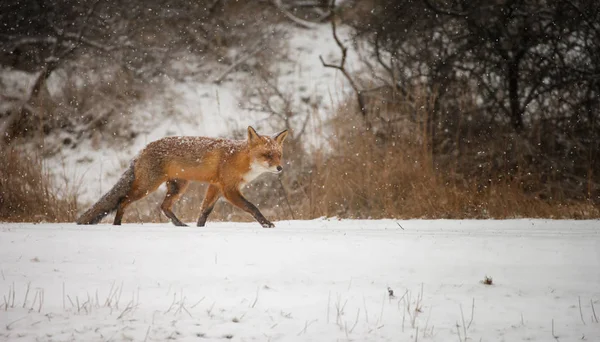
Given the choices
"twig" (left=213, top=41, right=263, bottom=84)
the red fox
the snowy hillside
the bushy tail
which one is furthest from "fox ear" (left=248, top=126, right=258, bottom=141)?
"twig" (left=213, top=41, right=263, bottom=84)

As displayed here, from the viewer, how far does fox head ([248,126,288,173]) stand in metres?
6.34

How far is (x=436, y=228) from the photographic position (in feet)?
20.2

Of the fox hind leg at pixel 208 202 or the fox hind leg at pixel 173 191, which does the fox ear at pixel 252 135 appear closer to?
the fox hind leg at pixel 208 202

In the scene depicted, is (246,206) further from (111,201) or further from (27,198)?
(27,198)

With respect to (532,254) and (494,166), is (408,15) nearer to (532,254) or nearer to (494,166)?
(494,166)

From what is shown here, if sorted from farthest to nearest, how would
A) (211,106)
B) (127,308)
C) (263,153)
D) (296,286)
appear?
(211,106) < (263,153) < (296,286) < (127,308)

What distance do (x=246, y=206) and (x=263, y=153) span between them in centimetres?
61

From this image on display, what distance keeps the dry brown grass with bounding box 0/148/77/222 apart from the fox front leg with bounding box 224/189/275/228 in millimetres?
2949

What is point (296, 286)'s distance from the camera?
3914 mm

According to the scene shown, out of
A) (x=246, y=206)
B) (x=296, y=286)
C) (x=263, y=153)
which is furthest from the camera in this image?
(x=263, y=153)

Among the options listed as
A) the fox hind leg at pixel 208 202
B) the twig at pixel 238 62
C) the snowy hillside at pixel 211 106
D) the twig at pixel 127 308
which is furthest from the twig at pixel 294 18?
the twig at pixel 127 308

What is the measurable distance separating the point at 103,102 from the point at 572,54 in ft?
35.0

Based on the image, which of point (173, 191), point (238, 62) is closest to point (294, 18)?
point (238, 62)

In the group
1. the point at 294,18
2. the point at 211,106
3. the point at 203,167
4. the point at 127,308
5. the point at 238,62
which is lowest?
the point at 127,308
